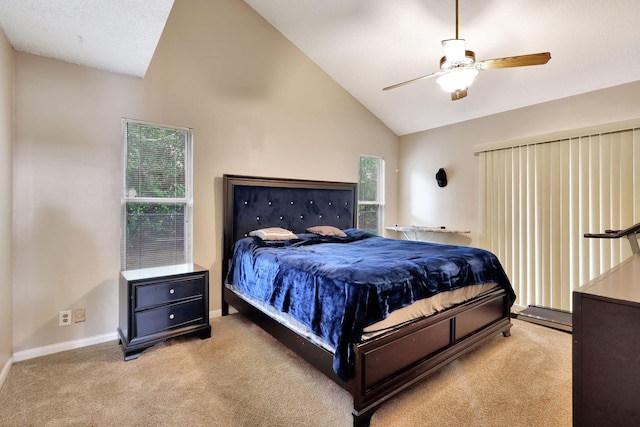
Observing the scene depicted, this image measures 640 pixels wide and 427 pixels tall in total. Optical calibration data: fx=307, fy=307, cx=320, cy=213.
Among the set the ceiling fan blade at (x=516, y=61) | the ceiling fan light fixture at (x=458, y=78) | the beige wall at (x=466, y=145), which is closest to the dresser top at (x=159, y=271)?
the ceiling fan light fixture at (x=458, y=78)

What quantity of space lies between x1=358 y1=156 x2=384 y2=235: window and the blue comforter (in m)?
1.65

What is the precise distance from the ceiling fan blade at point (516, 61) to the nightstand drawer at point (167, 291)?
9.28 feet

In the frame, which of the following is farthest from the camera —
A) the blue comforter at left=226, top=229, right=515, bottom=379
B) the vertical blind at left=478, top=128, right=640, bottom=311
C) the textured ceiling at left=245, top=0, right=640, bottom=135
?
the vertical blind at left=478, top=128, right=640, bottom=311

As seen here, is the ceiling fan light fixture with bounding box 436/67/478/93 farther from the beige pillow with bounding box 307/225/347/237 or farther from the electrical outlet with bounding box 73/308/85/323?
the electrical outlet with bounding box 73/308/85/323

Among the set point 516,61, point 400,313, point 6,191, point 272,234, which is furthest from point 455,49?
point 6,191

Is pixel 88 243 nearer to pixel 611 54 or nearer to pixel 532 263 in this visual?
pixel 532 263

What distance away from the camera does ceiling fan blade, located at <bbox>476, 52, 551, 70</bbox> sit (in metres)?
2.01

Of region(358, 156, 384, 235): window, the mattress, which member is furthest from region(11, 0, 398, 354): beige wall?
the mattress

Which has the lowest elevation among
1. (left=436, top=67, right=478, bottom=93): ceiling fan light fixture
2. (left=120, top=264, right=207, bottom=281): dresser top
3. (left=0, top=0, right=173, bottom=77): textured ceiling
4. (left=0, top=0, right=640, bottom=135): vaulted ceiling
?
(left=120, top=264, right=207, bottom=281): dresser top

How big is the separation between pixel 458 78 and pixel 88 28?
2610mm

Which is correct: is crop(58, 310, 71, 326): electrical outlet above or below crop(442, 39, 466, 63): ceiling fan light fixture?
below

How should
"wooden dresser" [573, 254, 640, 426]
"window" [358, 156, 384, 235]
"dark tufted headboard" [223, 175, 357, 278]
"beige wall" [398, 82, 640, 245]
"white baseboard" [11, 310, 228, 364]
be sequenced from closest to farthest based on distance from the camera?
"wooden dresser" [573, 254, 640, 426]
"white baseboard" [11, 310, 228, 364]
"beige wall" [398, 82, 640, 245]
"dark tufted headboard" [223, 175, 357, 278]
"window" [358, 156, 384, 235]

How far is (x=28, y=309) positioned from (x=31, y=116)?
5.09 ft

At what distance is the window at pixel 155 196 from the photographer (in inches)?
114
